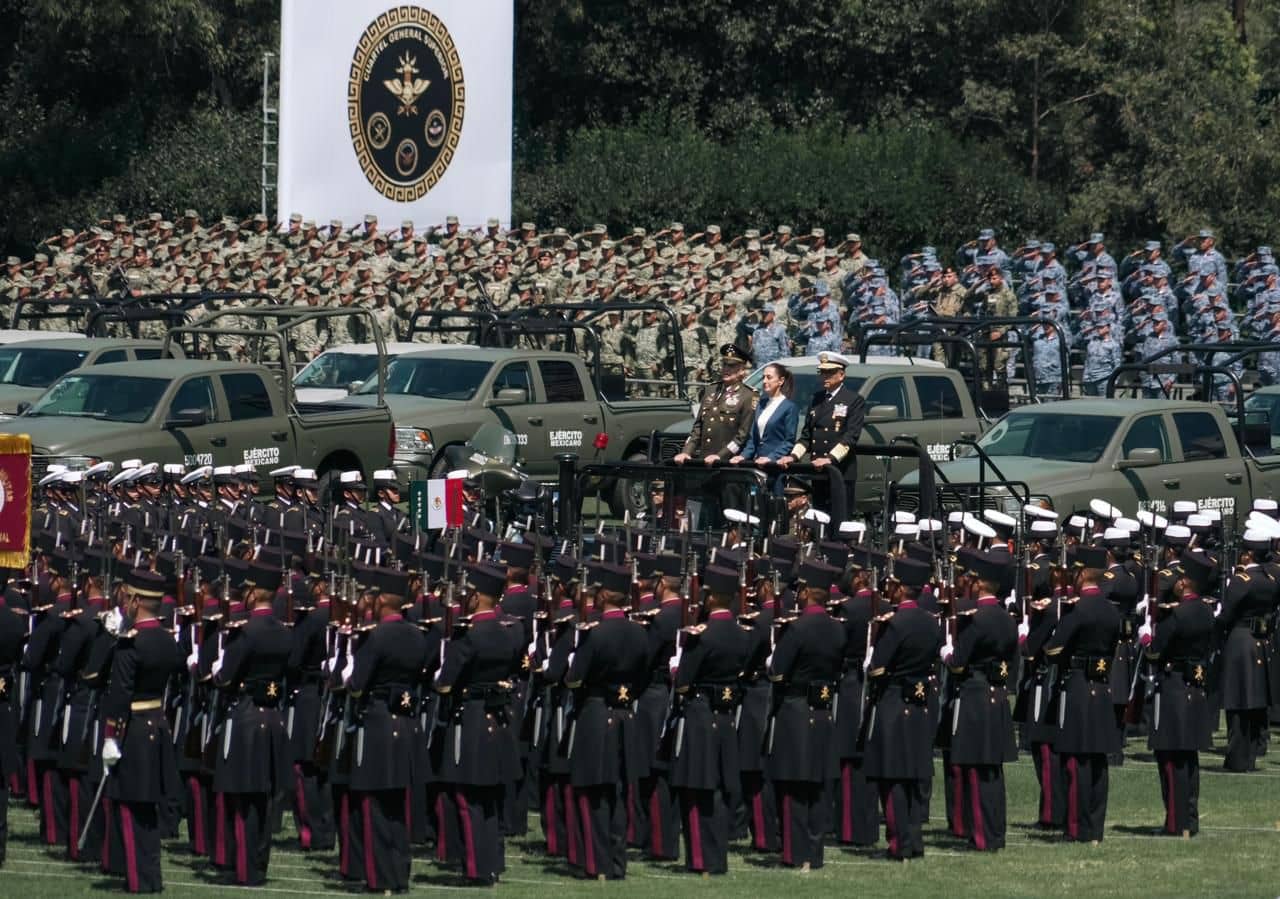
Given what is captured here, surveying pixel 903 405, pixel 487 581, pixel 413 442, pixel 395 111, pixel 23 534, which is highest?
pixel 395 111

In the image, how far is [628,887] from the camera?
1247cm

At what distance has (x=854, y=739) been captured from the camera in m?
13.5

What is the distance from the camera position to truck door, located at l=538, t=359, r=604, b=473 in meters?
24.4

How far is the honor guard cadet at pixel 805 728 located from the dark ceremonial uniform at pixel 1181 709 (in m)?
2.10

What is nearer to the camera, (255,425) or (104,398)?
(104,398)

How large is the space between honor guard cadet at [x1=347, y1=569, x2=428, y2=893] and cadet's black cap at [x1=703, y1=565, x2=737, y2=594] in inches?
60.4

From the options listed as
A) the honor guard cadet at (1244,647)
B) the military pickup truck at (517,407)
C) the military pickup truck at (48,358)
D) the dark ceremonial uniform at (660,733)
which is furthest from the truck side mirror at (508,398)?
the dark ceremonial uniform at (660,733)

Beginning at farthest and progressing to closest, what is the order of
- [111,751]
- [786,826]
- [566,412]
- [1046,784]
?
[566,412], [1046,784], [786,826], [111,751]

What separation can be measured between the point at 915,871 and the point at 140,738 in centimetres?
397

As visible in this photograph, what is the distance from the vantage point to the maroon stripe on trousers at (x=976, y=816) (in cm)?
1358

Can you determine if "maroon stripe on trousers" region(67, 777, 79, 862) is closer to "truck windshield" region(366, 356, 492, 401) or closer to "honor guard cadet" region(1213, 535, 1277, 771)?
"honor guard cadet" region(1213, 535, 1277, 771)

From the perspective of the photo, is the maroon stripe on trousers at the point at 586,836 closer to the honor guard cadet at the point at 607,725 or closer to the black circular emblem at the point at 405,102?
the honor guard cadet at the point at 607,725

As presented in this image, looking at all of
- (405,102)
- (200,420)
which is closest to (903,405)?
(200,420)

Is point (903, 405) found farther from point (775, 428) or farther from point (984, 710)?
point (984, 710)
